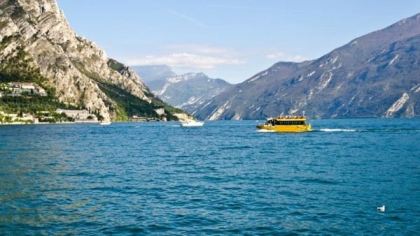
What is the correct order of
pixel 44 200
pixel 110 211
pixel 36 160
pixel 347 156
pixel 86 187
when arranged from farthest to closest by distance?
pixel 347 156, pixel 36 160, pixel 86 187, pixel 44 200, pixel 110 211

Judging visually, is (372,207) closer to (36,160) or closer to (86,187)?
(86,187)

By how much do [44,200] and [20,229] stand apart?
13.8 m

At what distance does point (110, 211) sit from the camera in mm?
51719

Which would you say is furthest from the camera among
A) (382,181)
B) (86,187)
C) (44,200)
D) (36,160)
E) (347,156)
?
(347,156)

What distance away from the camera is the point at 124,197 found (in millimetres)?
60219

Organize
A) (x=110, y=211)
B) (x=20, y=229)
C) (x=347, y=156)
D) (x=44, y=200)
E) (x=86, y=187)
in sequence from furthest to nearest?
(x=347, y=156) < (x=86, y=187) < (x=44, y=200) < (x=110, y=211) < (x=20, y=229)

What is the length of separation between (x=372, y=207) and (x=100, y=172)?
48.7 m

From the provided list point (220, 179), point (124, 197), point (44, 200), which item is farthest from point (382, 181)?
point (44, 200)

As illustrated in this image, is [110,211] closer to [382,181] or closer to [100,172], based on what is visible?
[100,172]

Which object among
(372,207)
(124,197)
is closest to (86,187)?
(124,197)

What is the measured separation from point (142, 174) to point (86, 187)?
53.9 ft

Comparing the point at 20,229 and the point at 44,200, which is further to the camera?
the point at 44,200

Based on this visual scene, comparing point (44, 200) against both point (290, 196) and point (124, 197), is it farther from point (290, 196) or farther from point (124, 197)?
point (290, 196)

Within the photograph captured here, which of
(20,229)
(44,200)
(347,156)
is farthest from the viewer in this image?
(347,156)
